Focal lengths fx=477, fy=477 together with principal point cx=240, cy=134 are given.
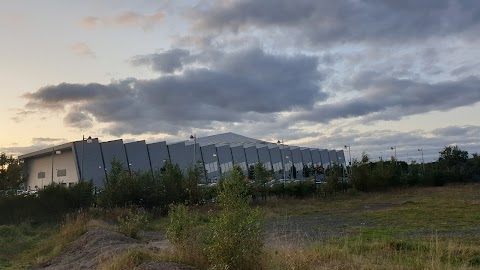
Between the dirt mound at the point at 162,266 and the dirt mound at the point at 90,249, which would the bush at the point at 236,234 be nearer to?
the dirt mound at the point at 162,266

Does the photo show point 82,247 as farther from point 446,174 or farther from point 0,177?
point 446,174

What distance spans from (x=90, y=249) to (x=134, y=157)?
50437 millimetres

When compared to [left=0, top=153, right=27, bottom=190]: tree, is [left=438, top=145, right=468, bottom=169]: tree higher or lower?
lower

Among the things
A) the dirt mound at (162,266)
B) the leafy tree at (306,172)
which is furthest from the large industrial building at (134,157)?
the dirt mound at (162,266)

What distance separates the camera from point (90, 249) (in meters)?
13.5

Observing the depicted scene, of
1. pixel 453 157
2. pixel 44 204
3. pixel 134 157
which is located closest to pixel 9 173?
pixel 44 204

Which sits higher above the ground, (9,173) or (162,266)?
(9,173)

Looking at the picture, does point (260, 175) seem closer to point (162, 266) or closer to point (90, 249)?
point (90, 249)

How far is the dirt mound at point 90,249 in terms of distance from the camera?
11.7 m

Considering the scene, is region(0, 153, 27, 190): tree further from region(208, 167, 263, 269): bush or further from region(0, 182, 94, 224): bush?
region(208, 167, 263, 269): bush

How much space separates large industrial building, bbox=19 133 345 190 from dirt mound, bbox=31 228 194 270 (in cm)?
3031

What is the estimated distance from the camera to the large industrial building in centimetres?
5934

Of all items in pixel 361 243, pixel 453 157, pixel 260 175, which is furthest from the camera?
pixel 453 157

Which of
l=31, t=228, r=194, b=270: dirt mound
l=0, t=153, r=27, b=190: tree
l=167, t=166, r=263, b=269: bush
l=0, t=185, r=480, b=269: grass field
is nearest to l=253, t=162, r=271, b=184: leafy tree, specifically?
l=0, t=185, r=480, b=269: grass field
